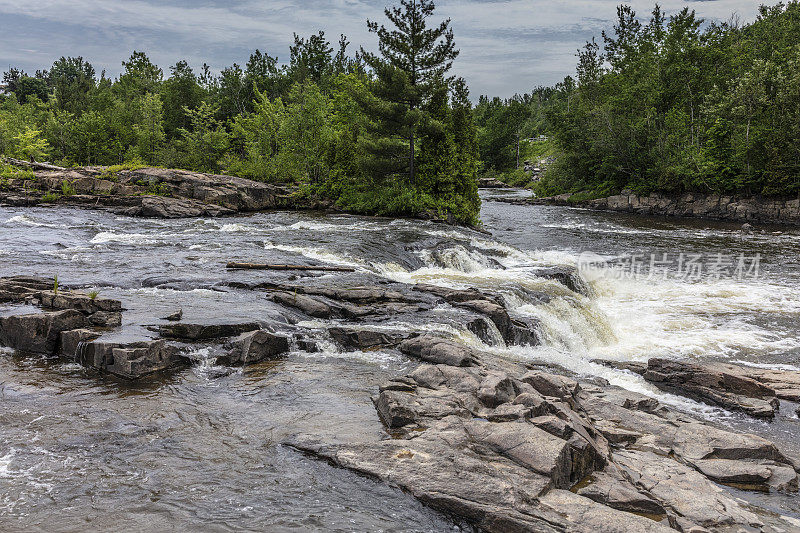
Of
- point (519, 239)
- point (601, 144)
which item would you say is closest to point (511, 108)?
point (601, 144)

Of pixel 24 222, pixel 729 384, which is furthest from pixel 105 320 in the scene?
pixel 24 222

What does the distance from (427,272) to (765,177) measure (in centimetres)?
4087

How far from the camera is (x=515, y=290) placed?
1716 cm

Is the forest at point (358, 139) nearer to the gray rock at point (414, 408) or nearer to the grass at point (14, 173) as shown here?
the grass at point (14, 173)

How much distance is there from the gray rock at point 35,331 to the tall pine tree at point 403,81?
2719 cm

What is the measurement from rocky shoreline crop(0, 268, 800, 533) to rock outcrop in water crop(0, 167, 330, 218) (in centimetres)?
2101

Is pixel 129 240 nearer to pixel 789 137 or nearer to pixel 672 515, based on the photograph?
pixel 672 515

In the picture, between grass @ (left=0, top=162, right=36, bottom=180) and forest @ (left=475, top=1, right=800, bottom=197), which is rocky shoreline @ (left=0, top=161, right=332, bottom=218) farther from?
forest @ (left=475, top=1, right=800, bottom=197)

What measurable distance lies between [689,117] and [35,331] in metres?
62.2

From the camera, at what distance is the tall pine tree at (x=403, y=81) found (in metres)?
35.2

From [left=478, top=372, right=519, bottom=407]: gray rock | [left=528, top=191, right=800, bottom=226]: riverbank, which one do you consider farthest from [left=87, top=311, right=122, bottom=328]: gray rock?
[left=528, top=191, right=800, bottom=226]: riverbank

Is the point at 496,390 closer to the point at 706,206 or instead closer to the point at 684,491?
the point at 684,491

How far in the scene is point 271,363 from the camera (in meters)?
10.2

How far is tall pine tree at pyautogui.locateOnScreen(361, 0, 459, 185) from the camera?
116ft
